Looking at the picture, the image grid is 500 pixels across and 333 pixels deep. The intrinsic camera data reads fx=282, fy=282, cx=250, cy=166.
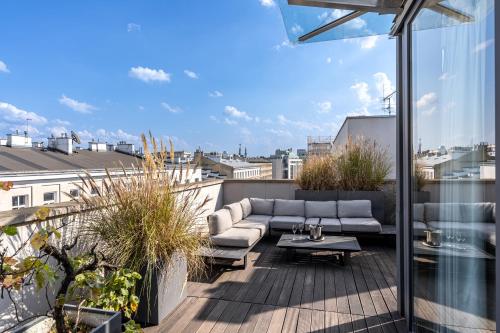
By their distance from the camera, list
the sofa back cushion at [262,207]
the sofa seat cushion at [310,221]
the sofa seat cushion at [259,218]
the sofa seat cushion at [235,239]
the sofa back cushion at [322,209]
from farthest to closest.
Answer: the sofa back cushion at [262,207]
the sofa back cushion at [322,209]
the sofa seat cushion at [259,218]
the sofa seat cushion at [310,221]
the sofa seat cushion at [235,239]

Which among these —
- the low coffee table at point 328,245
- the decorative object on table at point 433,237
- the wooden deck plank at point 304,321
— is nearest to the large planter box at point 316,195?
the low coffee table at point 328,245

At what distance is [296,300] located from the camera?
8.95 ft

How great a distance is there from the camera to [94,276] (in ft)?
6.43

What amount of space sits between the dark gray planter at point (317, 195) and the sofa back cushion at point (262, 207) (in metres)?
0.63

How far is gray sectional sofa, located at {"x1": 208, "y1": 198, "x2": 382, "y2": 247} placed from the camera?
401 centimetres

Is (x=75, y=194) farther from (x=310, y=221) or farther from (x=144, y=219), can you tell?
(x=310, y=221)

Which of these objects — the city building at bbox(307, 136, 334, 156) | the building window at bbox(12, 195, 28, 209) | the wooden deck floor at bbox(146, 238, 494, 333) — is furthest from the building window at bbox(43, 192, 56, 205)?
the wooden deck floor at bbox(146, 238, 494, 333)

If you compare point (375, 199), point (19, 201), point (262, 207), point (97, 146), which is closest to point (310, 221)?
point (262, 207)

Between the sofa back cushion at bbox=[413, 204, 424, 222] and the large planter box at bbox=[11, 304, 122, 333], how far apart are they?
207cm

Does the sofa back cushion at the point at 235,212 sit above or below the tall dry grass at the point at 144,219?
below

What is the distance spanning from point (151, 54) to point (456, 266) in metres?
15.7

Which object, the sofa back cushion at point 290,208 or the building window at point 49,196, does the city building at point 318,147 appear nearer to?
the sofa back cushion at point 290,208

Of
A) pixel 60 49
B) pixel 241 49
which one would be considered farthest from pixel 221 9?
pixel 60 49

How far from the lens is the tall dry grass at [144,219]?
2.20 metres
